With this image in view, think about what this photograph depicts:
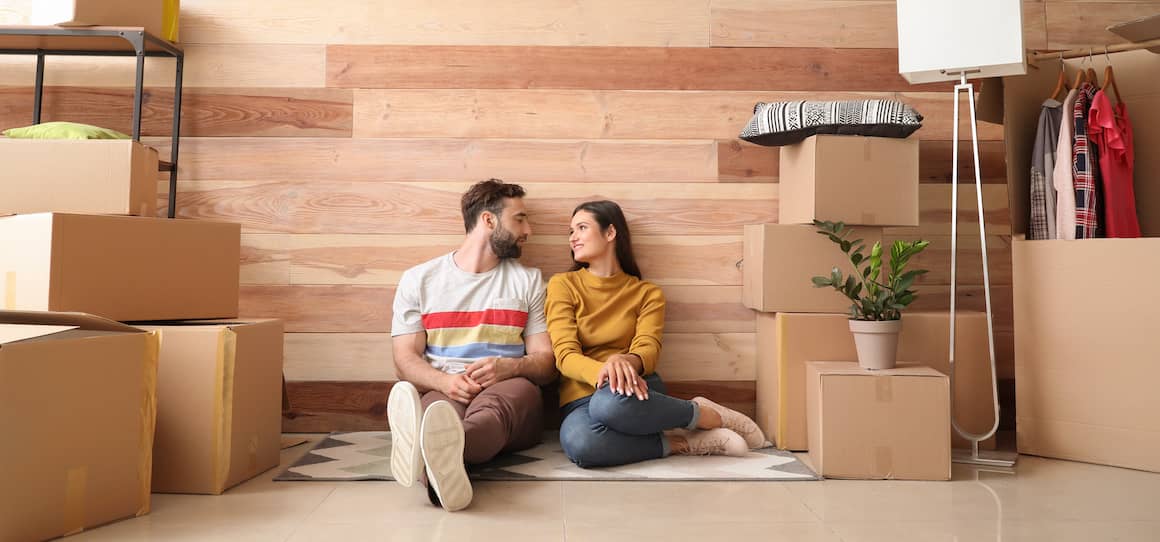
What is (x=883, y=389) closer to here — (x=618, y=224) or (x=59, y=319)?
(x=618, y=224)

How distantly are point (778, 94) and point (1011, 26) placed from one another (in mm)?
742

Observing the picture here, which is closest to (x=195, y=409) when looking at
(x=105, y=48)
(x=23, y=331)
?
(x=23, y=331)

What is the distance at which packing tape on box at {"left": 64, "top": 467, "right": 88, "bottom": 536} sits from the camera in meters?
1.50

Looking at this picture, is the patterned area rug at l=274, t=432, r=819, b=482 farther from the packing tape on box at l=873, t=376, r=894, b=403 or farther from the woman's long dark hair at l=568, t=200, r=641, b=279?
the woman's long dark hair at l=568, t=200, r=641, b=279

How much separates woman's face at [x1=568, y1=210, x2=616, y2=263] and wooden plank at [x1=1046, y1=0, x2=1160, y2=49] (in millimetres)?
1683

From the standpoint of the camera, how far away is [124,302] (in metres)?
1.84

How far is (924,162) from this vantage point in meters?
2.66

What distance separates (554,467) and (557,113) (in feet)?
3.86

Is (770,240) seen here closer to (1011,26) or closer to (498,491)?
(1011,26)

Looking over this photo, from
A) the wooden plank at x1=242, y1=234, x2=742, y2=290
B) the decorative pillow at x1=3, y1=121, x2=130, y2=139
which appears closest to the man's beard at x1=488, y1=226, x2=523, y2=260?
the wooden plank at x1=242, y1=234, x2=742, y2=290

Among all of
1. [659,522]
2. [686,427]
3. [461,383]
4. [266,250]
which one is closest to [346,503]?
[461,383]

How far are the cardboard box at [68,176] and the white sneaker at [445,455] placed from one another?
95cm

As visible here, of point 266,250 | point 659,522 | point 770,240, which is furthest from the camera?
point 266,250

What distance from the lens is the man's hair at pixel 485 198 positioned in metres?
2.46
